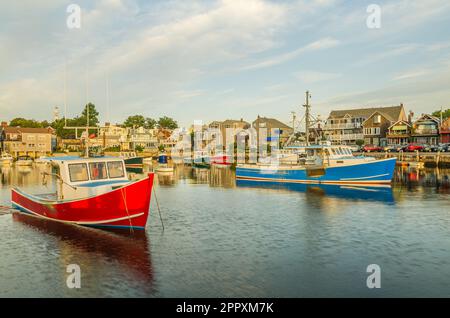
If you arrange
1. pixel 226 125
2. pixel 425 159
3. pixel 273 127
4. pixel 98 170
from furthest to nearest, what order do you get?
pixel 226 125 → pixel 273 127 → pixel 425 159 → pixel 98 170

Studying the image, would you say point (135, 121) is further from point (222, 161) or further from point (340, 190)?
point (340, 190)

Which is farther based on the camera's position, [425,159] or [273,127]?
[273,127]

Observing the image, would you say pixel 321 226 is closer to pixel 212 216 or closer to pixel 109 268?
pixel 212 216

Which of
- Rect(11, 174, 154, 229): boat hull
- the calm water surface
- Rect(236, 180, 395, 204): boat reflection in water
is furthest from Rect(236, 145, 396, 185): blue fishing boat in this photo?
Rect(11, 174, 154, 229): boat hull

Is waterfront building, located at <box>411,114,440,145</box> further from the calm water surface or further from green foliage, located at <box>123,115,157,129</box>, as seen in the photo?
green foliage, located at <box>123,115,157,129</box>

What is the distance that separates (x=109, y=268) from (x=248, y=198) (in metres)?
22.6

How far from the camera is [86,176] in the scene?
23578mm

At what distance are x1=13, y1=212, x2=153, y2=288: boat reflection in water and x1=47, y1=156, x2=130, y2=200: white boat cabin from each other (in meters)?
2.07

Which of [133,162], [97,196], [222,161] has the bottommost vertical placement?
[222,161]

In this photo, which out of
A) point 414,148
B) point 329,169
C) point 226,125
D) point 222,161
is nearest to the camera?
point 329,169

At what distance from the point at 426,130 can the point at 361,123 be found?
18738 millimetres

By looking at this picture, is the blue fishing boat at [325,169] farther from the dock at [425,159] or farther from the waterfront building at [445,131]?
the waterfront building at [445,131]

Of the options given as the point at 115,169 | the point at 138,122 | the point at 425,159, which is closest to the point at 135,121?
the point at 138,122

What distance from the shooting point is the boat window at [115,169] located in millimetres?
24348
